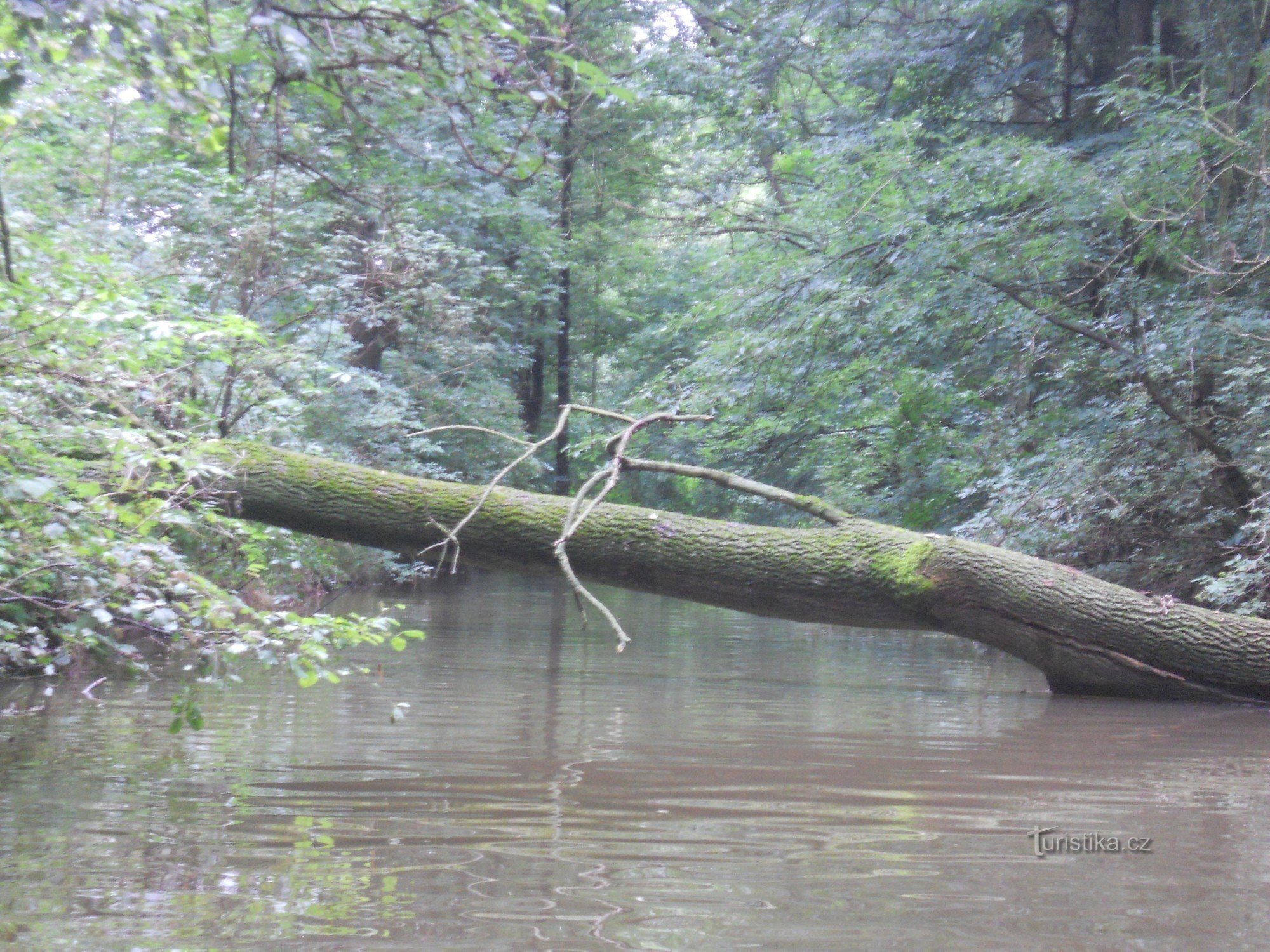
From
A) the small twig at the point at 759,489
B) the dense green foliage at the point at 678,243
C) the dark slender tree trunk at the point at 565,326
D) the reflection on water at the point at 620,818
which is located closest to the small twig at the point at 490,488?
the small twig at the point at 759,489

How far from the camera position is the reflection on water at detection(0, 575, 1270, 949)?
10.1ft

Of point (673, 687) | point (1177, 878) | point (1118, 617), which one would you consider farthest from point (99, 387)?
point (1118, 617)

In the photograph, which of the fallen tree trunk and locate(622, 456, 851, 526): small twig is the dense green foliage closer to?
the fallen tree trunk

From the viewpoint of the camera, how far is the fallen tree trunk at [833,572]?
276 inches

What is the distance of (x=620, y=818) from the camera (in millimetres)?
4266

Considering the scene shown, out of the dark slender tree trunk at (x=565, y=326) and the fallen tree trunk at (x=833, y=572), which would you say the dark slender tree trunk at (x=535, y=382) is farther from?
the fallen tree trunk at (x=833, y=572)

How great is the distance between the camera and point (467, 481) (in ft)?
61.9

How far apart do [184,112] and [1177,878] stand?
3965mm

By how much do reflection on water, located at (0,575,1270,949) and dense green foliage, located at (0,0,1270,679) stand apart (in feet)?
2.17

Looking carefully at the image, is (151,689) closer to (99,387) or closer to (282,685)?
(282,685)

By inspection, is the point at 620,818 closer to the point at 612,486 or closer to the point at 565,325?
the point at 612,486

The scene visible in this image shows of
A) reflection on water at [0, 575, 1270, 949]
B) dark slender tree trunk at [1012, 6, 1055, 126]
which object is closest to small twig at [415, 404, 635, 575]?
reflection on water at [0, 575, 1270, 949]

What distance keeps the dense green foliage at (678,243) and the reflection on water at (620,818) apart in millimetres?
660

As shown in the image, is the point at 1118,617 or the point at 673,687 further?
the point at 673,687
